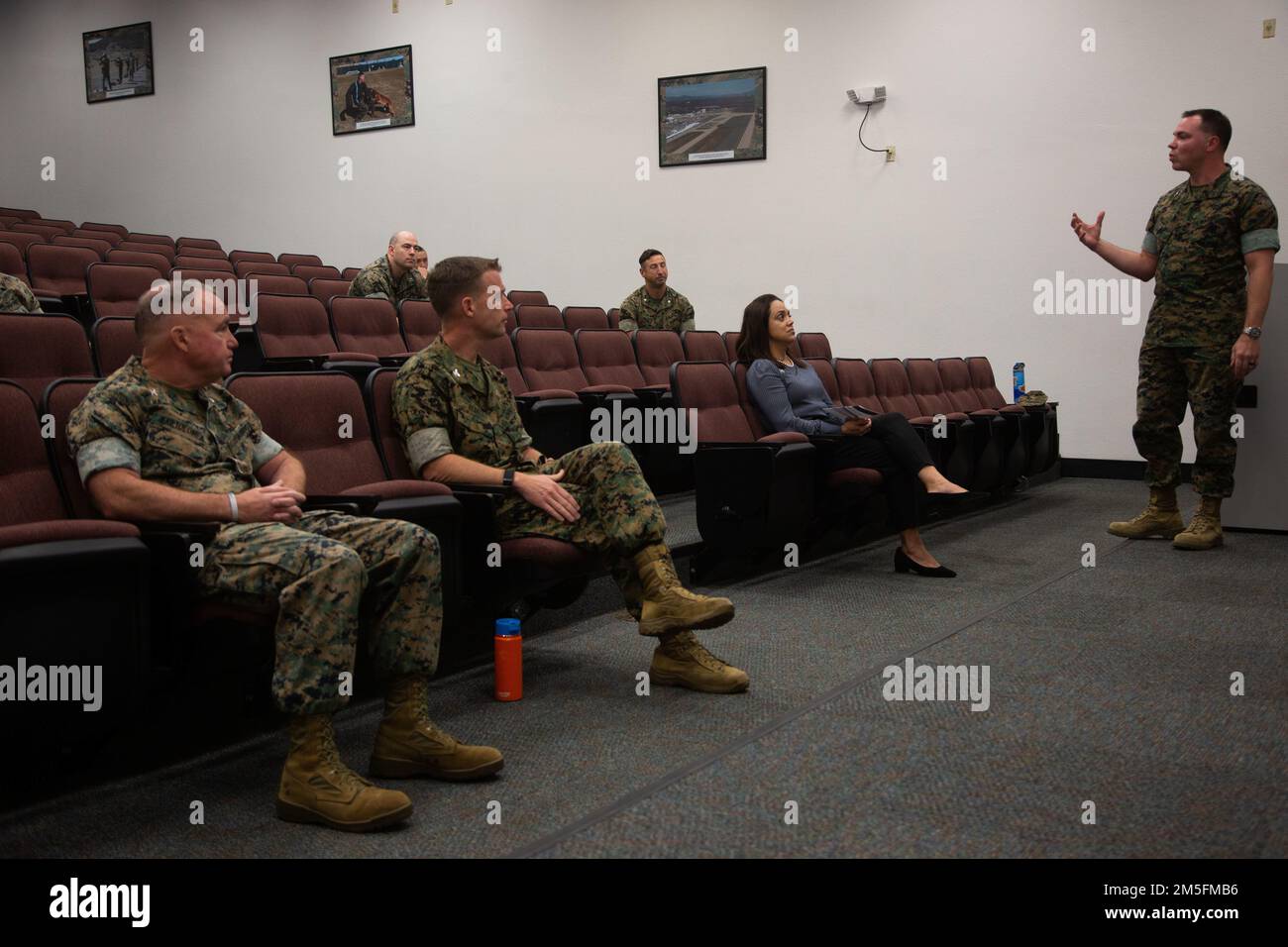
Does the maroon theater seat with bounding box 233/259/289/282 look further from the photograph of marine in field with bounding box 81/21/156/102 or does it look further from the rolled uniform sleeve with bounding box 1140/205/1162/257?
the rolled uniform sleeve with bounding box 1140/205/1162/257

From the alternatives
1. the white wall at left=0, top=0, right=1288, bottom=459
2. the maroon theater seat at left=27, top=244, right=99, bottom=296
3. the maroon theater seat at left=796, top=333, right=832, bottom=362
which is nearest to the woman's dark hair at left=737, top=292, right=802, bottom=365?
the maroon theater seat at left=796, top=333, right=832, bottom=362

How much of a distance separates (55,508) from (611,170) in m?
6.42

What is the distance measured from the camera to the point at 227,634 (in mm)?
1697

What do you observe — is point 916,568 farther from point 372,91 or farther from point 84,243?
point 372,91

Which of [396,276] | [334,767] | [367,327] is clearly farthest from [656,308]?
[334,767]

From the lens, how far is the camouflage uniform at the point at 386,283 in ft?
17.2

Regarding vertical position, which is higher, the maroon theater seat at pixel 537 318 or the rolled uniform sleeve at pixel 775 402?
the maroon theater seat at pixel 537 318

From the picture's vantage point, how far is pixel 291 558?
167cm

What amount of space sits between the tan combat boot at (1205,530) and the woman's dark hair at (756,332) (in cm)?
167

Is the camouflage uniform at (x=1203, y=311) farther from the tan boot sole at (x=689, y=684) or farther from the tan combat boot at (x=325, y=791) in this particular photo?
the tan combat boot at (x=325, y=791)

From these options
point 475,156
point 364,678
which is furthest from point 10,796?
point 475,156

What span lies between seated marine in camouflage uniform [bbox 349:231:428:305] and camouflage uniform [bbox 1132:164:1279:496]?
337 cm

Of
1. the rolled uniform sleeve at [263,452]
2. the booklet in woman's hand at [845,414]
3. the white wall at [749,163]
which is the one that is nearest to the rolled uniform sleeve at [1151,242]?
the booklet in woman's hand at [845,414]

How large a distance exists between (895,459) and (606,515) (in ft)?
4.97
